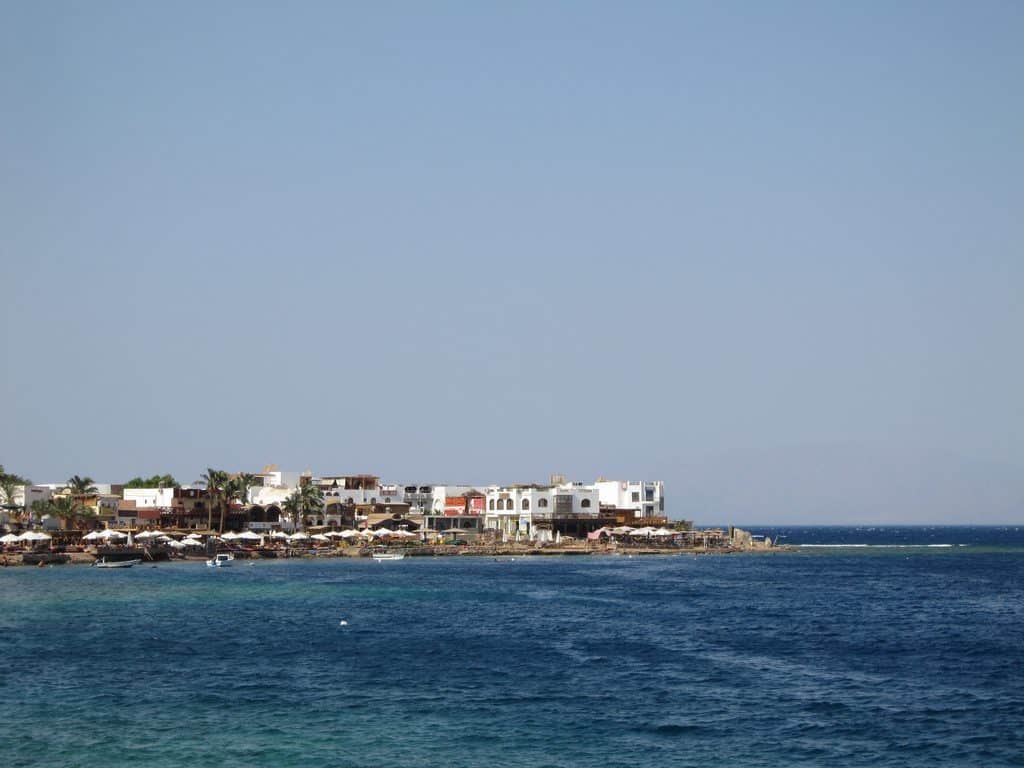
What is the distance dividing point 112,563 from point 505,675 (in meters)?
80.1

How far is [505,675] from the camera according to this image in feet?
171

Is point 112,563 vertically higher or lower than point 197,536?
lower

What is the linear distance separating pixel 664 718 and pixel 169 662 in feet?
84.1

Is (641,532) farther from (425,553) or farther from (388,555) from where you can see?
(388,555)

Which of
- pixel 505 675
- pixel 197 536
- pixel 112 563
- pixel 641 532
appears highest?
pixel 641 532

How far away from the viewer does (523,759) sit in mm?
36906

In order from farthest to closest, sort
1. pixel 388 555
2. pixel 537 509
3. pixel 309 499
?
pixel 537 509
pixel 309 499
pixel 388 555

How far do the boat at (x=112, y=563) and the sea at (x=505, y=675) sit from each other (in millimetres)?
20126

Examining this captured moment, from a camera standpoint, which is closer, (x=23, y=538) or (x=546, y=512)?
(x=23, y=538)

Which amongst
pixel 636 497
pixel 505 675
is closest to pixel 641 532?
pixel 636 497

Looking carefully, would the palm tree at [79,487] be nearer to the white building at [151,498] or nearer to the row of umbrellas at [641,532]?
the white building at [151,498]

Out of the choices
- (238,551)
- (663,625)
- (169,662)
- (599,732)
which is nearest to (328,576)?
(238,551)

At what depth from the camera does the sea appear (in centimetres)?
3850

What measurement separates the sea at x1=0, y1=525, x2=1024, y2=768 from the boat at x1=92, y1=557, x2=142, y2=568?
66.0 feet
